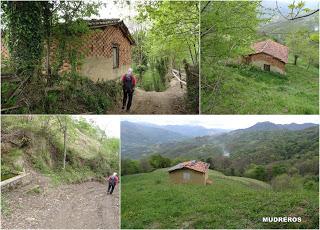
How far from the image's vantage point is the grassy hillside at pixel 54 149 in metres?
6.04

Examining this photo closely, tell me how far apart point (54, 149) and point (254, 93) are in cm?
281

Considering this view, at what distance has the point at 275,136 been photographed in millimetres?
6027

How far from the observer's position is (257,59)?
239 inches

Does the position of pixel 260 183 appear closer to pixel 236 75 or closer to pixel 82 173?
pixel 236 75

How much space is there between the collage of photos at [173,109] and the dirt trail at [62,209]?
0.01m

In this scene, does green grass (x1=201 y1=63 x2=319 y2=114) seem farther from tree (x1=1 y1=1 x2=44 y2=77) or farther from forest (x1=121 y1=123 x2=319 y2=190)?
tree (x1=1 y1=1 x2=44 y2=77)

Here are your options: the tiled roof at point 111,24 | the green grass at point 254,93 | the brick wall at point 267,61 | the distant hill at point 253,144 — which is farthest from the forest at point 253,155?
the tiled roof at point 111,24

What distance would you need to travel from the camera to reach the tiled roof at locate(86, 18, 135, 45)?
5.88 m

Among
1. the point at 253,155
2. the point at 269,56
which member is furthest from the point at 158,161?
the point at 269,56

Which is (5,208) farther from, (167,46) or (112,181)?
(167,46)

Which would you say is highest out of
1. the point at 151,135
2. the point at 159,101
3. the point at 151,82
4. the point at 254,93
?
the point at 151,82

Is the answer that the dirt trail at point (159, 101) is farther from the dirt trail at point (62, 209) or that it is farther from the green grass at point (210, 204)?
the dirt trail at point (62, 209)

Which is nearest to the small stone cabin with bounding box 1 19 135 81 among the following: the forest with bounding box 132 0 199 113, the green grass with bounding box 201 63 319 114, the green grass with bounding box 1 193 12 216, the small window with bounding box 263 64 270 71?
the forest with bounding box 132 0 199 113

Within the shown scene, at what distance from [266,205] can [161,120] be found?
1758 millimetres
